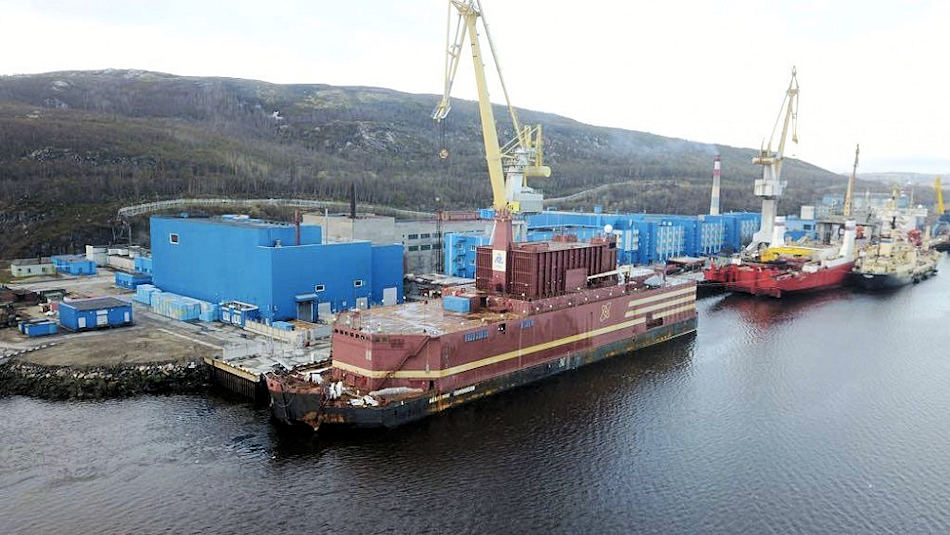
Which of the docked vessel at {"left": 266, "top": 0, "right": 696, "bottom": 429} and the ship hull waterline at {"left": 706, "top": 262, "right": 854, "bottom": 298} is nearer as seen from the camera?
the docked vessel at {"left": 266, "top": 0, "right": 696, "bottom": 429}

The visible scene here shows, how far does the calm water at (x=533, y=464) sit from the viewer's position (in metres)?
18.6

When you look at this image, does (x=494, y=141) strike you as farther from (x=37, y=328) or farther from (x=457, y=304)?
(x=37, y=328)

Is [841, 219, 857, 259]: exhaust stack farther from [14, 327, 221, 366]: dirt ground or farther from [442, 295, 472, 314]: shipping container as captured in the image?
[14, 327, 221, 366]: dirt ground

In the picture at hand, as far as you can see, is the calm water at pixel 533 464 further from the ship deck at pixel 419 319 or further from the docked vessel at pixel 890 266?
the docked vessel at pixel 890 266

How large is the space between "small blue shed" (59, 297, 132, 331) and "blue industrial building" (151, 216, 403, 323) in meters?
5.44

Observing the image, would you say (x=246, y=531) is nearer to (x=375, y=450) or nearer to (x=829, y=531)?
(x=375, y=450)

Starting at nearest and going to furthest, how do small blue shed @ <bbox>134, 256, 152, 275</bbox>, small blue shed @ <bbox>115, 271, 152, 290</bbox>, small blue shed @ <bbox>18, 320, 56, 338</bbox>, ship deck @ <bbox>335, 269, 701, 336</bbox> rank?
ship deck @ <bbox>335, 269, 701, 336</bbox>
small blue shed @ <bbox>18, 320, 56, 338</bbox>
small blue shed @ <bbox>115, 271, 152, 290</bbox>
small blue shed @ <bbox>134, 256, 152, 275</bbox>

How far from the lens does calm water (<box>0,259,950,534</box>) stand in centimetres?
1859

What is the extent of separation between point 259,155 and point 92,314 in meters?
74.3

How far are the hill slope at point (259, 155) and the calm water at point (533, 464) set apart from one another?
45.7m

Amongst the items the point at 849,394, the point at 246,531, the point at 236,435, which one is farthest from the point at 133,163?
the point at 849,394

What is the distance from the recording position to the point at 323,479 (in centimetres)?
2038

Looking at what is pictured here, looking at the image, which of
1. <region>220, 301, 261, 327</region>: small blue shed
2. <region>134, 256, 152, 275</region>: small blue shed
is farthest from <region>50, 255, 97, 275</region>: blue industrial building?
<region>220, 301, 261, 327</region>: small blue shed

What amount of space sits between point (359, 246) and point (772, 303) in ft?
110
